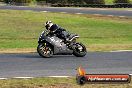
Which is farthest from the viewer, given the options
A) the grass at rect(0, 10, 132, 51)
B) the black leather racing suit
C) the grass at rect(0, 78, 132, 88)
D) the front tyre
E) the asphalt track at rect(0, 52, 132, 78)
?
the grass at rect(0, 10, 132, 51)

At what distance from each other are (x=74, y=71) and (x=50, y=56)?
12.3ft

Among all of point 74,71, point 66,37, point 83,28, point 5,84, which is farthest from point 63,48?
point 83,28

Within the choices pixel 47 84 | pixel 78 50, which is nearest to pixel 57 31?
pixel 78 50

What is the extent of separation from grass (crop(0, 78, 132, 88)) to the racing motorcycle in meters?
5.36

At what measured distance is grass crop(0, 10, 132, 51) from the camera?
2412 centimetres

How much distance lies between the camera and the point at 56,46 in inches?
693

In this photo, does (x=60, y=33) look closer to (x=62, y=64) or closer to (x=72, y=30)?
(x=62, y=64)

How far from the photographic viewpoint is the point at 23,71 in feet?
45.7

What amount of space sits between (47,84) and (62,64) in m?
4.16

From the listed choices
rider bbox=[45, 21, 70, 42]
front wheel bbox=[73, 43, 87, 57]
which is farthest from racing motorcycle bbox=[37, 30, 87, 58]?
rider bbox=[45, 21, 70, 42]

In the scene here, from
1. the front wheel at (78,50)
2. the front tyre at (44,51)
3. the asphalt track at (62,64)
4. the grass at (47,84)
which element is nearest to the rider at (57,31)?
the front wheel at (78,50)

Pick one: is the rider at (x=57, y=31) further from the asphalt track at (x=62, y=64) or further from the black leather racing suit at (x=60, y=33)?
the asphalt track at (x=62, y=64)

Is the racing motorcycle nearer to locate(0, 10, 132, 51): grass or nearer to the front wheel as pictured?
the front wheel

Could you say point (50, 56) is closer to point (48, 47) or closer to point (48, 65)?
point (48, 47)
